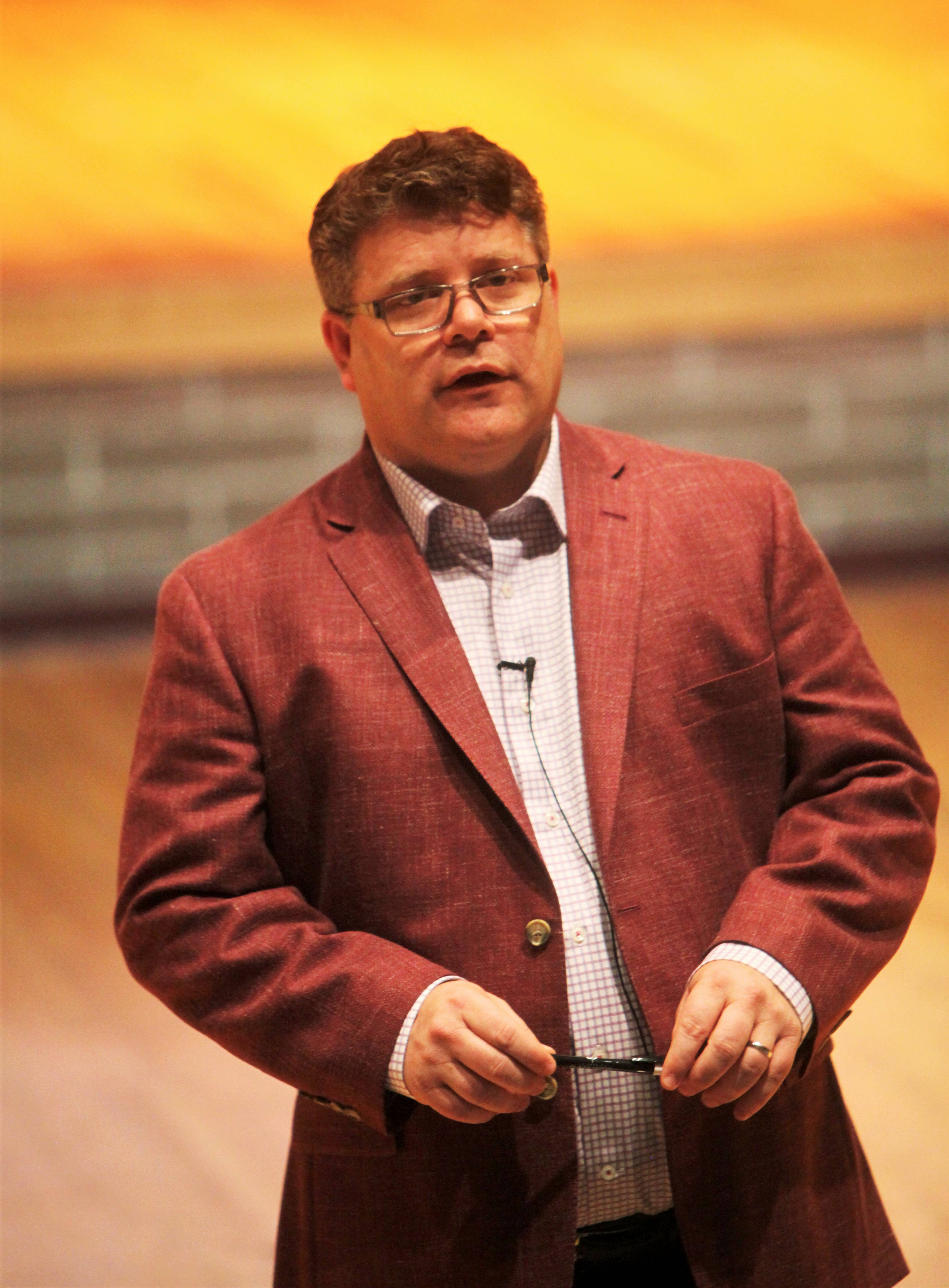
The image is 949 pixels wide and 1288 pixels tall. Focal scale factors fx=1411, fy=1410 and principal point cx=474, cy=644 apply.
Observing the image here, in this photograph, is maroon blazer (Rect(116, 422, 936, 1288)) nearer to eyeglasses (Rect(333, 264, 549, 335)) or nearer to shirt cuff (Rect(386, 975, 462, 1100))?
shirt cuff (Rect(386, 975, 462, 1100))

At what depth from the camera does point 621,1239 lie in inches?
55.1

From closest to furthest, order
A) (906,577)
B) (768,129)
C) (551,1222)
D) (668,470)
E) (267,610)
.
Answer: (551,1222), (267,610), (668,470), (768,129), (906,577)

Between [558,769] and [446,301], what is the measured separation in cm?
48

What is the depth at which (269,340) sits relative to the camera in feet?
20.1

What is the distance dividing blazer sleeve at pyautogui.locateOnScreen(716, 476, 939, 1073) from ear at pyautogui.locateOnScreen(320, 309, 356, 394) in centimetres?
48

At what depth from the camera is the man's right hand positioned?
3.88ft

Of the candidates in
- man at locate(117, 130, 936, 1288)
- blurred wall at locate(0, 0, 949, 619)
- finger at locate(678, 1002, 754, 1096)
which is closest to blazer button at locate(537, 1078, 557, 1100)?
man at locate(117, 130, 936, 1288)

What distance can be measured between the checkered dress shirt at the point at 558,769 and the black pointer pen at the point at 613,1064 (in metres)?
0.11

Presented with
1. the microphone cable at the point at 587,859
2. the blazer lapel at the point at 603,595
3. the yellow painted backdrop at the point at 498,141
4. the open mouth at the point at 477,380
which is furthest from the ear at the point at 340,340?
the yellow painted backdrop at the point at 498,141

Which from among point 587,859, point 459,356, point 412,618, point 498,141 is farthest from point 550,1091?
point 498,141

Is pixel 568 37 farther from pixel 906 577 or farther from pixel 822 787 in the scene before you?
pixel 822 787

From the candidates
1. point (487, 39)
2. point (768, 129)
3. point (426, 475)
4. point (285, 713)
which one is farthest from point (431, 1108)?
point (768, 129)

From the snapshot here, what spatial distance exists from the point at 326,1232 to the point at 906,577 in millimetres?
5138

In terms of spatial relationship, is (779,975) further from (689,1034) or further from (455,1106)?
(455,1106)
